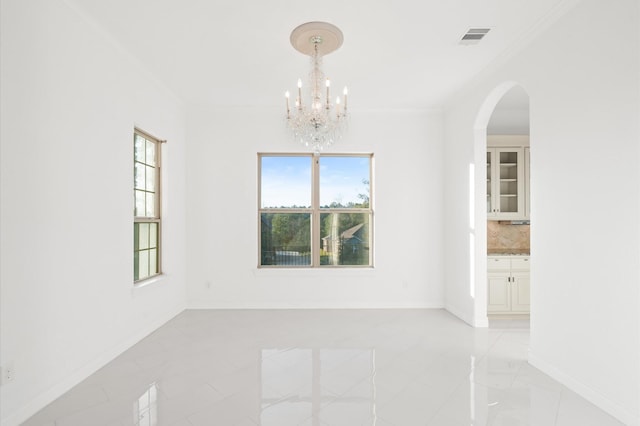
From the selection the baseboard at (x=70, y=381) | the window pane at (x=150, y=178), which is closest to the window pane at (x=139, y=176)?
the window pane at (x=150, y=178)

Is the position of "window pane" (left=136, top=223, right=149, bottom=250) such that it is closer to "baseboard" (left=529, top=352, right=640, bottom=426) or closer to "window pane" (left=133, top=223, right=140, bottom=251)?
"window pane" (left=133, top=223, right=140, bottom=251)

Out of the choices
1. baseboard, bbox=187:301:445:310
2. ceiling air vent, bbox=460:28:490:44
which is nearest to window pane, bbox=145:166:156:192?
baseboard, bbox=187:301:445:310

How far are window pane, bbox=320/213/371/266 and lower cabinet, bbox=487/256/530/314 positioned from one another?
1.71 meters

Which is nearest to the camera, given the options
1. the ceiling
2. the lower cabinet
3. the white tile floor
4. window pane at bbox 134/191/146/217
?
the white tile floor

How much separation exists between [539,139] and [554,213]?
675mm

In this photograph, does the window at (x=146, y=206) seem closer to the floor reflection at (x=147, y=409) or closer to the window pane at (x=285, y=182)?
the window pane at (x=285, y=182)

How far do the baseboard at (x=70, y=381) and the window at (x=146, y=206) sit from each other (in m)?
0.63

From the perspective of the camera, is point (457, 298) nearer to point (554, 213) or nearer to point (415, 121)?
point (554, 213)

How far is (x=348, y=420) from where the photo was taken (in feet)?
A: 7.39

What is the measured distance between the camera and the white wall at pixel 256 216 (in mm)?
5102

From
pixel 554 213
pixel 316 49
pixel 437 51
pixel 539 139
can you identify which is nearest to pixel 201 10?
pixel 316 49

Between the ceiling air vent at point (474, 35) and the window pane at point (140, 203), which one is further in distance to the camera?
the window pane at point (140, 203)

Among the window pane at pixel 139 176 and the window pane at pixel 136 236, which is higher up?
the window pane at pixel 139 176

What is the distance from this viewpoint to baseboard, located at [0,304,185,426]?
2.22 metres
